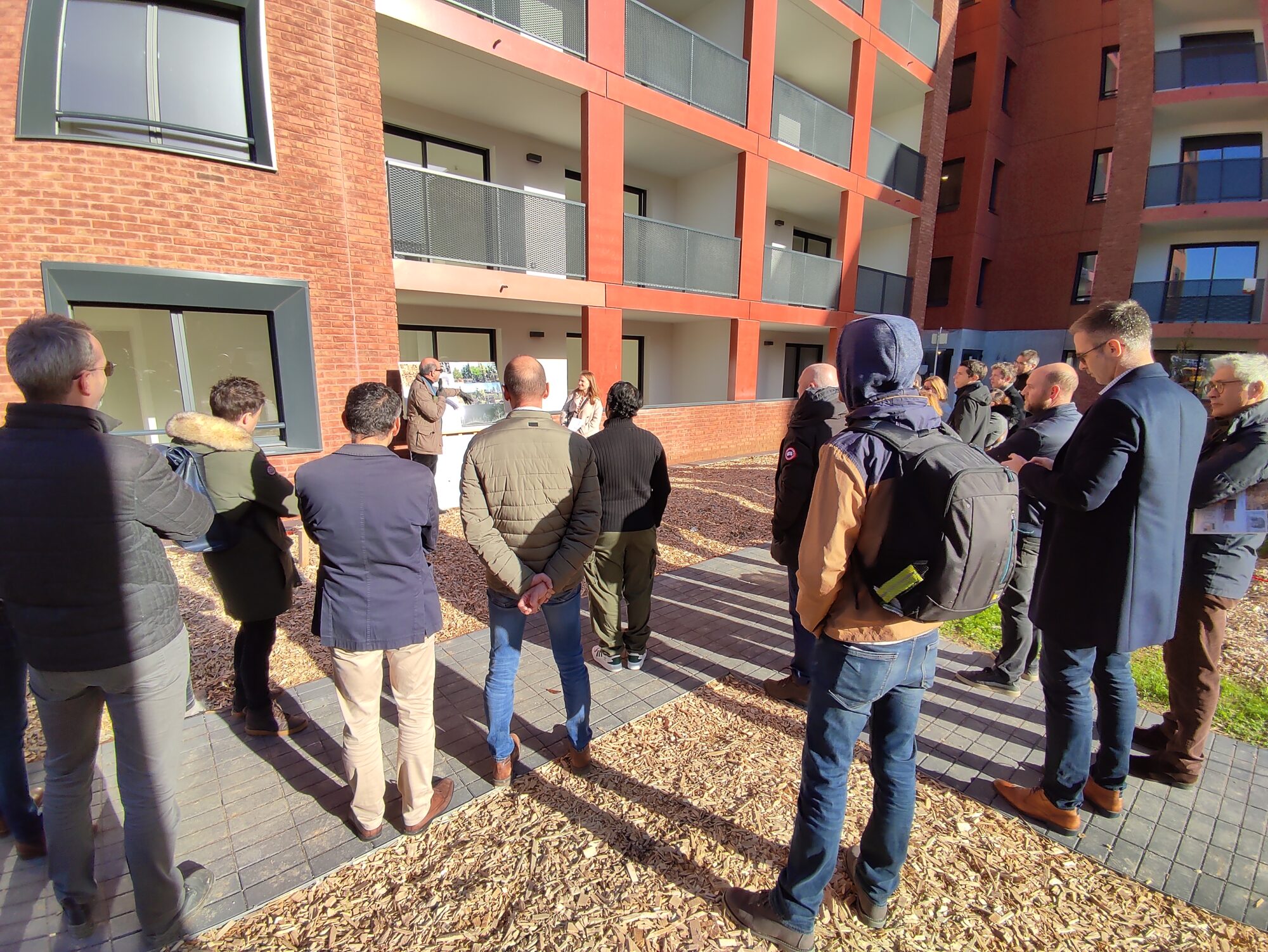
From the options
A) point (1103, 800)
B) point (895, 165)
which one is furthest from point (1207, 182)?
point (1103, 800)

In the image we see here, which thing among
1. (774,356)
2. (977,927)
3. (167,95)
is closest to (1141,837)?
(977,927)

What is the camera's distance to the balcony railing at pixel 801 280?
12.8 meters

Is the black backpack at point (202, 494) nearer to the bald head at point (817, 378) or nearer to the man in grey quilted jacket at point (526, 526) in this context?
the man in grey quilted jacket at point (526, 526)

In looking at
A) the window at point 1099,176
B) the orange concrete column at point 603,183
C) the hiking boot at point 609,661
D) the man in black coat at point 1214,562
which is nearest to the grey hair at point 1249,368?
the man in black coat at point 1214,562

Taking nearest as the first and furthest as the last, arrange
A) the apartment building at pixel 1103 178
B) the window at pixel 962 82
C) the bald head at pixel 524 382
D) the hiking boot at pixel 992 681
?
the bald head at pixel 524 382 → the hiking boot at pixel 992 681 → the apartment building at pixel 1103 178 → the window at pixel 962 82

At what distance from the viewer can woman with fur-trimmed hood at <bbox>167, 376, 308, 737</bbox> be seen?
2621mm

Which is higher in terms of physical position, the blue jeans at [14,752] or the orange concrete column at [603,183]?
the orange concrete column at [603,183]

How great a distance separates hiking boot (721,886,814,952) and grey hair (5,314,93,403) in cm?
298

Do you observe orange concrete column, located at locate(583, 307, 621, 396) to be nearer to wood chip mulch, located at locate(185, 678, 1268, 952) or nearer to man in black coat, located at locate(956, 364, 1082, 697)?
man in black coat, located at locate(956, 364, 1082, 697)

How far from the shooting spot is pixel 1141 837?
2.56m

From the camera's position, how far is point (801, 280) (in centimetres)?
1345

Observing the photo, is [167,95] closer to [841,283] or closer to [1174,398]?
[1174,398]

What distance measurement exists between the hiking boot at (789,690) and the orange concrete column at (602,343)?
6974mm

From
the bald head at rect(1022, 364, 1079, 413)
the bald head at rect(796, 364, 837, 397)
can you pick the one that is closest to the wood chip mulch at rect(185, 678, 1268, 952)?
the bald head at rect(796, 364, 837, 397)
